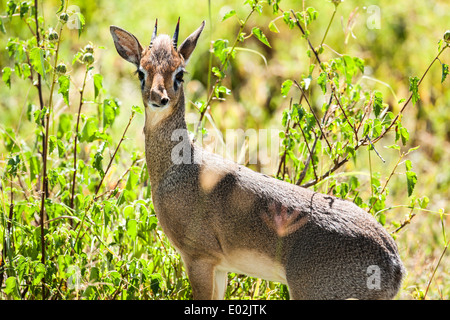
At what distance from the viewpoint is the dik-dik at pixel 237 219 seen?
3635 millimetres

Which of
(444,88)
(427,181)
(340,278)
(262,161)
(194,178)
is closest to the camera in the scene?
(340,278)

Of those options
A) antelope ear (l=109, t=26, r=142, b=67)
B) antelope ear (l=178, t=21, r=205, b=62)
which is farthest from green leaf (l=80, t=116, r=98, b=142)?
antelope ear (l=178, t=21, r=205, b=62)

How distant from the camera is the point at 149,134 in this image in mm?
4086

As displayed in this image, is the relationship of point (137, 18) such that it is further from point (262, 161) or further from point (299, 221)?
point (299, 221)

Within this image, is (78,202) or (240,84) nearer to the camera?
(78,202)

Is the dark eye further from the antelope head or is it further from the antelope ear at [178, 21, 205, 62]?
the antelope ear at [178, 21, 205, 62]

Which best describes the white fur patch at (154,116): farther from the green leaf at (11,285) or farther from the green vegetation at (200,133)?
the green leaf at (11,285)

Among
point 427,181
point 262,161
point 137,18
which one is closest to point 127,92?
point 137,18

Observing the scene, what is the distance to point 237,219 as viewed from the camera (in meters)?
3.89

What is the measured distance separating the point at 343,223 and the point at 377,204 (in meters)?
0.95

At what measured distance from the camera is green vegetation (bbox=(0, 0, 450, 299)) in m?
4.05

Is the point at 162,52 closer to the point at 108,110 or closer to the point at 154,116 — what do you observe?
the point at 154,116

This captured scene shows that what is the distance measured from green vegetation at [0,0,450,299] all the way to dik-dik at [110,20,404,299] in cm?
24
